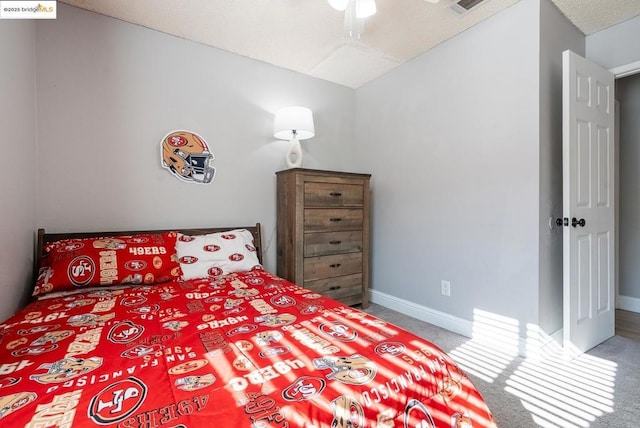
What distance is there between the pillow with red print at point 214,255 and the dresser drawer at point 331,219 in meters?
0.56

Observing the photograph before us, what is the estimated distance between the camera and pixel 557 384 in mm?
1733

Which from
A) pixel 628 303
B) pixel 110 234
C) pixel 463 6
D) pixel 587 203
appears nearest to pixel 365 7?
pixel 463 6

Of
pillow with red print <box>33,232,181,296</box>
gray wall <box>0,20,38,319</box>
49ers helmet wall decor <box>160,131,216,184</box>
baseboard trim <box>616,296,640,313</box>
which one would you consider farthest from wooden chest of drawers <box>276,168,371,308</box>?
baseboard trim <box>616,296,640,313</box>

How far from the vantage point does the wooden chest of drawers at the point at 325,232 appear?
2.62 meters

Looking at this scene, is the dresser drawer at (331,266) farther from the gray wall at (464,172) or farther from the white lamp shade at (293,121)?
the white lamp shade at (293,121)

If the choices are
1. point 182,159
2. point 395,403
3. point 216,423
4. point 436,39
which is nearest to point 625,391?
point 395,403

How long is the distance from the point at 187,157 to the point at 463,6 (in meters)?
2.34

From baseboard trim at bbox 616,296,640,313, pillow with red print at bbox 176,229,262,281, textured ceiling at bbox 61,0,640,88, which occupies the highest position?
textured ceiling at bbox 61,0,640,88

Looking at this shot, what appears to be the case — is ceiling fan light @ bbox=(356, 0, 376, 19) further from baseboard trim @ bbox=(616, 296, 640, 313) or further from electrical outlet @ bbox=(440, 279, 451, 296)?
baseboard trim @ bbox=(616, 296, 640, 313)

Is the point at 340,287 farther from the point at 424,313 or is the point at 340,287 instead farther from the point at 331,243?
the point at 424,313

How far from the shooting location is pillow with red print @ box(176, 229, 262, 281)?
2160mm

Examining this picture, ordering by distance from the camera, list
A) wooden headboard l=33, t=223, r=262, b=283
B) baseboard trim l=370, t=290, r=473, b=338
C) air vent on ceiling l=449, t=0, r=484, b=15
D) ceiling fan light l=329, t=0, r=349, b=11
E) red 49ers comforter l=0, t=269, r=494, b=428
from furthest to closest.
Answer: baseboard trim l=370, t=290, r=473, b=338, air vent on ceiling l=449, t=0, r=484, b=15, wooden headboard l=33, t=223, r=262, b=283, ceiling fan light l=329, t=0, r=349, b=11, red 49ers comforter l=0, t=269, r=494, b=428

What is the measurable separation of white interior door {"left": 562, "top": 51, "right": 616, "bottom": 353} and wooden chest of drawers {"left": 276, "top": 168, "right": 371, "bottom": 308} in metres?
1.54

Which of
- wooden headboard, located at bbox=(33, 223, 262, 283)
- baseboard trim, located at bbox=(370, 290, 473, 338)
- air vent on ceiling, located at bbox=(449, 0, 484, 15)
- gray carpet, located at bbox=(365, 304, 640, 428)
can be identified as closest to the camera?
gray carpet, located at bbox=(365, 304, 640, 428)
